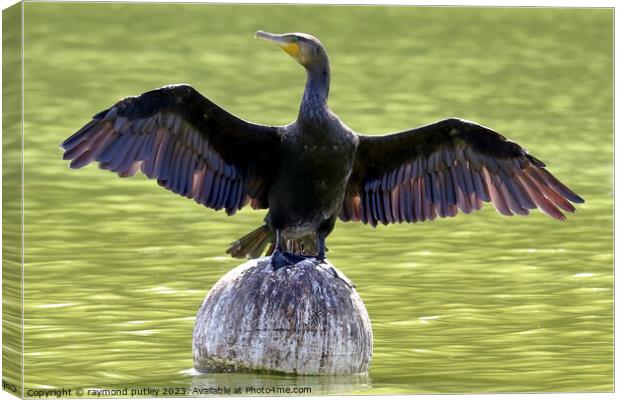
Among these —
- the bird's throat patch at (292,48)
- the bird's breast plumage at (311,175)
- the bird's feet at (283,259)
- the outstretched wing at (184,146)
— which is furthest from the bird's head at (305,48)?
the bird's feet at (283,259)

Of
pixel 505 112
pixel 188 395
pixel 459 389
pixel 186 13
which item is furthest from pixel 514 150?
pixel 186 13

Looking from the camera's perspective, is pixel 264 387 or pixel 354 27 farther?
pixel 354 27

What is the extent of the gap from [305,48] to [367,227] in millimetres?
7207

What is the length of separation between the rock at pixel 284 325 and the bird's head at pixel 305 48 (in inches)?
59.1

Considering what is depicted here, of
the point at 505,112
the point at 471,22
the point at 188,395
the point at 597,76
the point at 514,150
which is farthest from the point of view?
the point at 505,112

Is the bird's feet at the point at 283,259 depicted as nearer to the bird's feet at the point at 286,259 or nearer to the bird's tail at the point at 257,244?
the bird's feet at the point at 286,259

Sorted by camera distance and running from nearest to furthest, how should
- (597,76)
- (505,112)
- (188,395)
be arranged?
1. (188,395)
2. (597,76)
3. (505,112)

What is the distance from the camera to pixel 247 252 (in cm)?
1378

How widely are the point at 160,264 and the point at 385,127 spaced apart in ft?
22.7

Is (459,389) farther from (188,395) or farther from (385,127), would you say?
(385,127)

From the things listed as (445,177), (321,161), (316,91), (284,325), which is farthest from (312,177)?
(445,177)

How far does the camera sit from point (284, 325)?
12.3 meters

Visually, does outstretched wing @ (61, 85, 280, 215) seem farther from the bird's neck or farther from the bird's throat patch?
the bird's throat patch

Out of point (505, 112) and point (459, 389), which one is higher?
point (505, 112)
